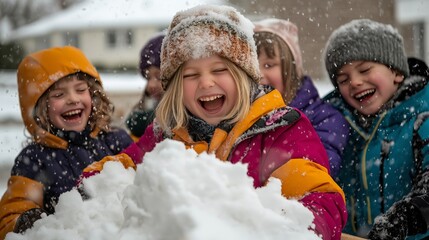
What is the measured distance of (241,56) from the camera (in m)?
2.19

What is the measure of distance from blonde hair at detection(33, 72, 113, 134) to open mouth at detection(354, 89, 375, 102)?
137 centimetres

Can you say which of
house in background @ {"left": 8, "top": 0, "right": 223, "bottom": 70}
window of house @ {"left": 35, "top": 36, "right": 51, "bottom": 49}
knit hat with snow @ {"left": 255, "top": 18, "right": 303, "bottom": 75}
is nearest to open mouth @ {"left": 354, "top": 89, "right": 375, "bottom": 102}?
knit hat with snow @ {"left": 255, "top": 18, "right": 303, "bottom": 75}

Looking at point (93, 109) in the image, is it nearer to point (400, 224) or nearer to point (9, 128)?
point (400, 224)

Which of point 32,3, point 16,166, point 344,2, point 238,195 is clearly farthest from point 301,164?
point 32,3

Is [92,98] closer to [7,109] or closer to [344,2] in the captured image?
[344,2]

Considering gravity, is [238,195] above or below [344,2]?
below

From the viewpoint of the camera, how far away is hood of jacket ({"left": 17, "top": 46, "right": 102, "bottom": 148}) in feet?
9.93

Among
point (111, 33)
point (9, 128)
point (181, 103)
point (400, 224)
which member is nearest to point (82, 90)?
point (181, 103)

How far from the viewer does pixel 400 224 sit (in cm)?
228

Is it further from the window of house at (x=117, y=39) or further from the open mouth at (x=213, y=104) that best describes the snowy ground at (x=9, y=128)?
the window of house at (x=117, y=39)

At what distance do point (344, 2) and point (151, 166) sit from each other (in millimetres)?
6514

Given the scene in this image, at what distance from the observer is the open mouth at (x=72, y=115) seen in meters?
3.02

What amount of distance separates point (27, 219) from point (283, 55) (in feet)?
5.40

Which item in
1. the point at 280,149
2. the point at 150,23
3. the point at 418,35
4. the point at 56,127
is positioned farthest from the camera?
the point at 150,23
